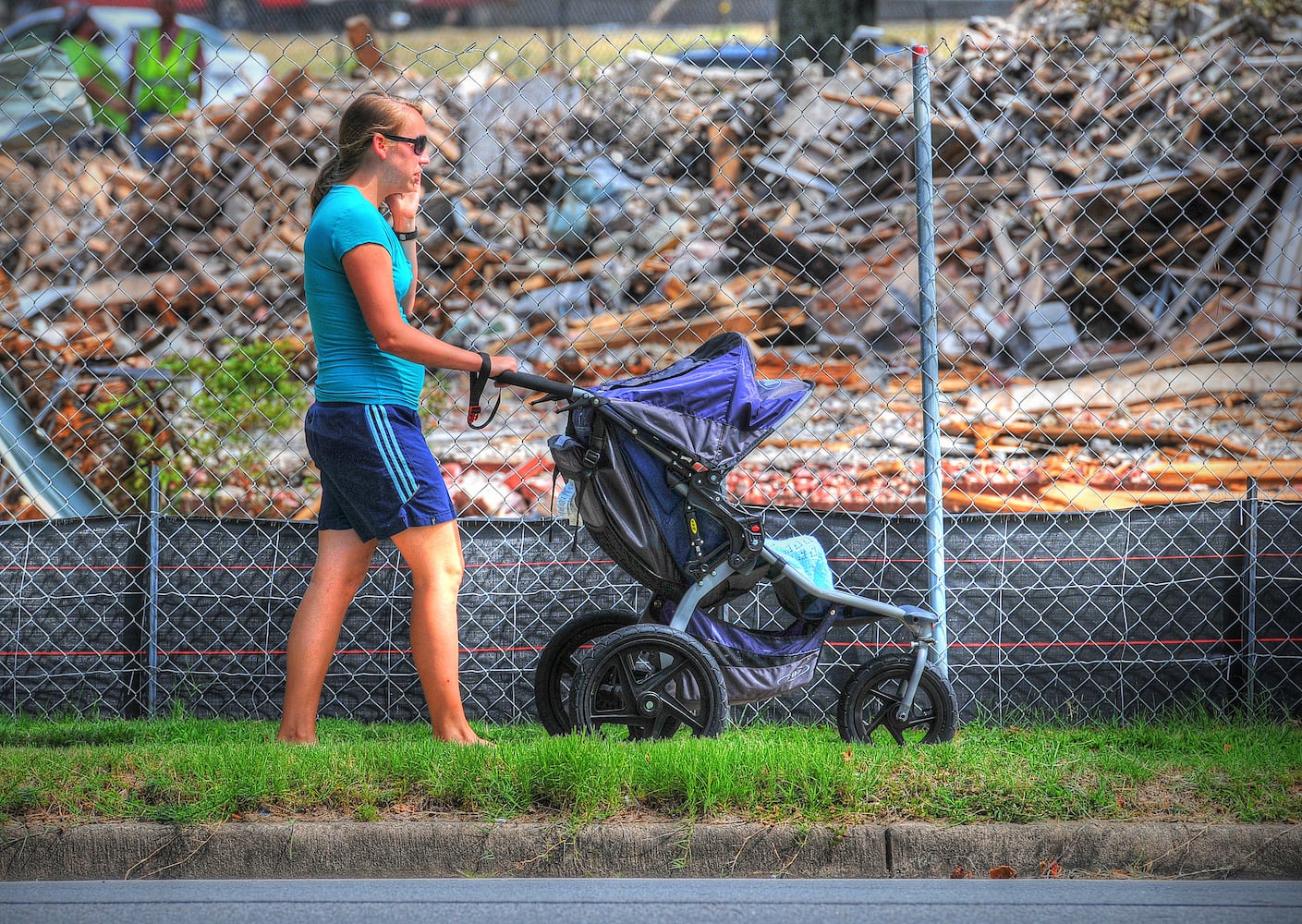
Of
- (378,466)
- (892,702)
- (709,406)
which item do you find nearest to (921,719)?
(892,702)

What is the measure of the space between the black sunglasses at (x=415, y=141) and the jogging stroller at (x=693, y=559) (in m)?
0.94

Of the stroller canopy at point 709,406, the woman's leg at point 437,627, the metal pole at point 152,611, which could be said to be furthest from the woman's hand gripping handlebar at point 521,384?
the metal pole at point 152,611

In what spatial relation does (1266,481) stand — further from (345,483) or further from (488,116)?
(488,116)

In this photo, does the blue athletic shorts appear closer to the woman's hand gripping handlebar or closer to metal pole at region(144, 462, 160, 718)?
the woman's hand gripping handlebar

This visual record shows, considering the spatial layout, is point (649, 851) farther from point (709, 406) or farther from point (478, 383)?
point (478, 383)

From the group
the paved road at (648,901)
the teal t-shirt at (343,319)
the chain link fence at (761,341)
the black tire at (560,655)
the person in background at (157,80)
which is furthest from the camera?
the person in background at (157,80)

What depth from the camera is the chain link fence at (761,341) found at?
5152 mm

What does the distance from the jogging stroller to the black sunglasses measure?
936 mm

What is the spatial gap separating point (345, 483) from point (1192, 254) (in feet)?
26.6

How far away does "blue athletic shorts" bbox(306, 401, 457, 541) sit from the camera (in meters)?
4.25

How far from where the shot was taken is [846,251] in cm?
1045

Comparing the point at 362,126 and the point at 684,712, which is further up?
the point at 362,126

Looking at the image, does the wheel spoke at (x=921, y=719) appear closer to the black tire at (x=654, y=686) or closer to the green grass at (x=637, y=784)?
the green grass at (x=637, y=784)

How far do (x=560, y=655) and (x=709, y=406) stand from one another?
107 cm
